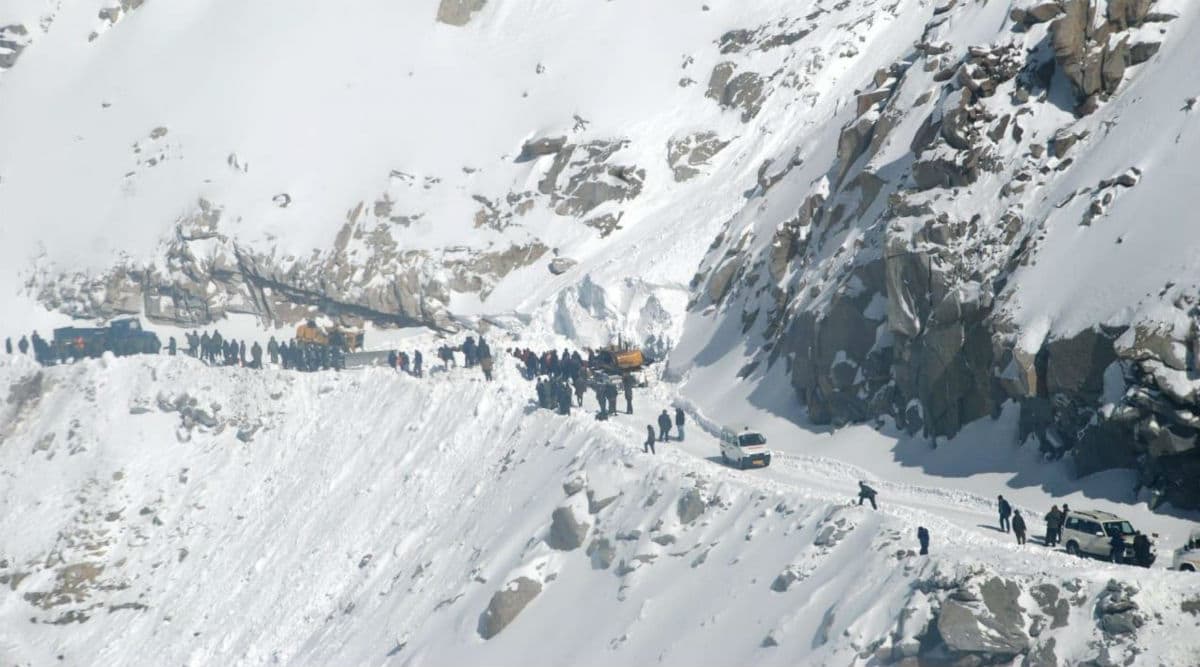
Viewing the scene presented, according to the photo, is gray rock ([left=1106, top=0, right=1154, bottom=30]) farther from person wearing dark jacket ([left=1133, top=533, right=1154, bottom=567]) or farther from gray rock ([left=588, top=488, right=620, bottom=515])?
gray rock ([left=588, top=488, right=620, bottom=515])

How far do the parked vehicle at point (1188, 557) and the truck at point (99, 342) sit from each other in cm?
5112

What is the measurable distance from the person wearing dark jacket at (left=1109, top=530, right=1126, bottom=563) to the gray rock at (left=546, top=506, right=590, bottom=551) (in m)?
18.3

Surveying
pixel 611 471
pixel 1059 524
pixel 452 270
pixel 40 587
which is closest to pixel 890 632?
pixel 1059 524

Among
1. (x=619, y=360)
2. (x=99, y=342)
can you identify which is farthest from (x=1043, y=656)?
(x=99, y=342)

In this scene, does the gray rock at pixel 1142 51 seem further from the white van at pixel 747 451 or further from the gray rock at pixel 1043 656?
the gray rock at pixel 1043 656

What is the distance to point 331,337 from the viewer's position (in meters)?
65.8

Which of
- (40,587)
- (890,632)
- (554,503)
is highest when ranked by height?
(890,632)

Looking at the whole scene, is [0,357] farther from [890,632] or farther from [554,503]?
[890,632]

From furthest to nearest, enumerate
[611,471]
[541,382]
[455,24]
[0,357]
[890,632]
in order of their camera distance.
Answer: [455,24] → [0,357] → [541,382] → [611,471] → [890,632]

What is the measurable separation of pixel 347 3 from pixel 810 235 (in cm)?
5040

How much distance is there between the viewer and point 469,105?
8456cm

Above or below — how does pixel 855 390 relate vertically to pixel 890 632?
below

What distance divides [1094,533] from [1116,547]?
0.69 m

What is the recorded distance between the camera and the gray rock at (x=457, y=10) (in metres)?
92.5
